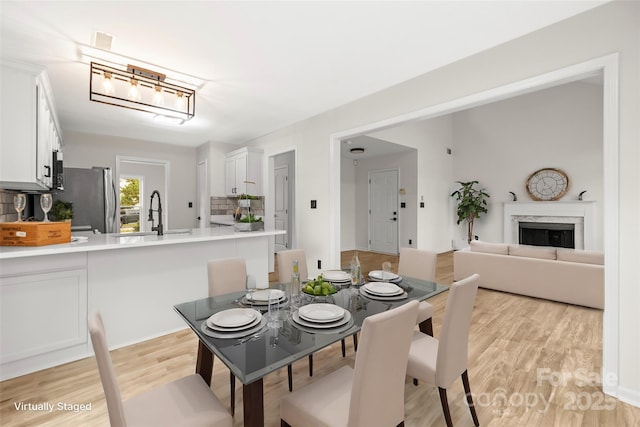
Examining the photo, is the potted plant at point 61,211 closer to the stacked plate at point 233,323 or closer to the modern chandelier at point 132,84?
the modern chandelier at point 132,84

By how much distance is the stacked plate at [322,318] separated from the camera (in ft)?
4.41

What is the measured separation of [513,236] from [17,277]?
7.79 meters

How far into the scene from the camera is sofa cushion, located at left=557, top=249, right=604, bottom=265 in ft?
10.9

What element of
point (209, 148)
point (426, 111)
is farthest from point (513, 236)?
point (209, 148)

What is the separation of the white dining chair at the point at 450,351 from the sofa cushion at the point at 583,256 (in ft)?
9.56

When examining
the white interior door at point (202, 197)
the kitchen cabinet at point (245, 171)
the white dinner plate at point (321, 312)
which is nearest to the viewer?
the white dinner plate at point (321, 312)

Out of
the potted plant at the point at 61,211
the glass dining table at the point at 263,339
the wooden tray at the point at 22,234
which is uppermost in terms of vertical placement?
the potted plant at the point at 61,211

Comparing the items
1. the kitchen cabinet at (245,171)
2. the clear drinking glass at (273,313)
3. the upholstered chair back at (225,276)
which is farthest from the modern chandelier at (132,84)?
the clear drinking glass at (273,313)

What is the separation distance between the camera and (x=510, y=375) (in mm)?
2059

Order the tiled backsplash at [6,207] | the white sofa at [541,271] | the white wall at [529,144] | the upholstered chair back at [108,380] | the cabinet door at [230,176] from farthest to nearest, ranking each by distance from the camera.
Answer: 1. the white wall at [529,144]
2. the cabinet door at [230,176]
3. the white sofa at [541,271]
4. the tiled backsplash at [6,207]
5. the upholstered chair back at [108,380]

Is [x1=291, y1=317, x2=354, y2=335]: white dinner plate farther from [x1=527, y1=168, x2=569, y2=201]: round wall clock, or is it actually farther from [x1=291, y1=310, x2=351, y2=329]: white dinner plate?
[x1=527, y1=168, x2=569, y2=201]: round wall clock

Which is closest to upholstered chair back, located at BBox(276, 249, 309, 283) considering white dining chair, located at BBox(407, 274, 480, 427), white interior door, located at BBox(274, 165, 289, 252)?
white dining chair, located at BBox(407, 274, 480, 427)

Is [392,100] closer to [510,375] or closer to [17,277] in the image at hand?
[510,375]

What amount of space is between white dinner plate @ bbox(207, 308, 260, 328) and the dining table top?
5cm
